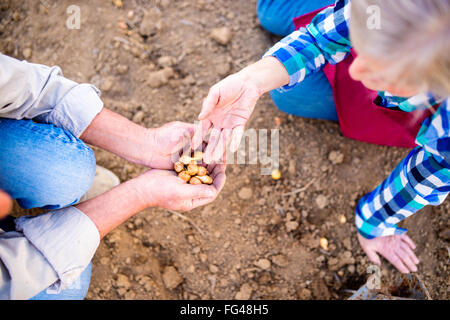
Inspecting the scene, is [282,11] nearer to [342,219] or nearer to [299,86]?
[299,86]

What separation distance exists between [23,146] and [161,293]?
32.9 inches

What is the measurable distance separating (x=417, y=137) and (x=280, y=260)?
0.79m

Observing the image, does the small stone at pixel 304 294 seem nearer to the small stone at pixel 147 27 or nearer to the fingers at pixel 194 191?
the fingers at pixel 194 191

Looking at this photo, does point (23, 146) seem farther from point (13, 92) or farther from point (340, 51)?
point (340, 51)

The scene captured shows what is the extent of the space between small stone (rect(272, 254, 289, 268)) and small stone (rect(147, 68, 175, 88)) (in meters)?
1.03

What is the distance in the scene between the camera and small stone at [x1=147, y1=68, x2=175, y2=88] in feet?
5.38

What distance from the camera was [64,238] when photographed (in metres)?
1.03

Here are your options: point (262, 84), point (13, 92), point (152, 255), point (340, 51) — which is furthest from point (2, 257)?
point (340, 51)

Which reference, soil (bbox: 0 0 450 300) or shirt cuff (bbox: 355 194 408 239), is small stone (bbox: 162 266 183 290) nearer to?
soil (bbox: 0 0 450 300)

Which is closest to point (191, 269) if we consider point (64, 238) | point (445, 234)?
point (64, 238)

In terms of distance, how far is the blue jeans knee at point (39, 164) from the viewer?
1.07m

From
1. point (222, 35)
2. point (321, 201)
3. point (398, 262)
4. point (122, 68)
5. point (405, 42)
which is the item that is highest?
point (405, 42)

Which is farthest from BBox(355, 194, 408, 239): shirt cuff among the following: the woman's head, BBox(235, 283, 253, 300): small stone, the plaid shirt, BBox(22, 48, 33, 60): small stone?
BBox(22, 48, 33, 60): small stone

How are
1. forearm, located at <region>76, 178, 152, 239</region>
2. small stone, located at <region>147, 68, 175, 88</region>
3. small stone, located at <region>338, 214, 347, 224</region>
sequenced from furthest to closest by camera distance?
small stone, located at <region>147, 68, 175, 88</region> → small stone, located at <region>338, 214, 347, 224</region> → forearm, located at <region>76, 178, 152, 239</region>
